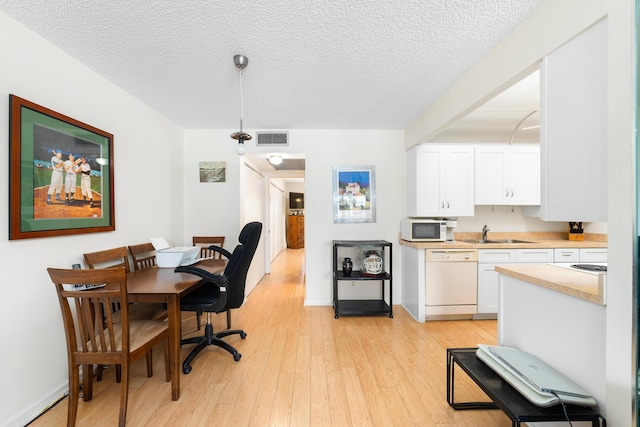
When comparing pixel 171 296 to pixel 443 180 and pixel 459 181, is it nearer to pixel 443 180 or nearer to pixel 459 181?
pixel 443 180

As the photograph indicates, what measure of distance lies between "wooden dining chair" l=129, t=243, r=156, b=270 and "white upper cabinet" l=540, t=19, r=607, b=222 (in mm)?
3311

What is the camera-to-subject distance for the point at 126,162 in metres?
2.58

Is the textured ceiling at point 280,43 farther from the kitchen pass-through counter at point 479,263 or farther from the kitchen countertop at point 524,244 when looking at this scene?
the kitchen pass-through counter at point 479,263

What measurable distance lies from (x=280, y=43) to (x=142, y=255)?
2526mm

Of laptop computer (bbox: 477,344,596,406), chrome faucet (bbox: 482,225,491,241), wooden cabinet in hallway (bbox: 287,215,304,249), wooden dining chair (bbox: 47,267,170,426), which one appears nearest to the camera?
laptop computer (bbox: 477,344,596,406)

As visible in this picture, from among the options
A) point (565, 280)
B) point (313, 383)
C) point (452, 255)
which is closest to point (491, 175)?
point (452, 255)

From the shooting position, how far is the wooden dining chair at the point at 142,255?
256cm

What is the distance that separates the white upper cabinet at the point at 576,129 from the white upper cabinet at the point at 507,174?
2.22m

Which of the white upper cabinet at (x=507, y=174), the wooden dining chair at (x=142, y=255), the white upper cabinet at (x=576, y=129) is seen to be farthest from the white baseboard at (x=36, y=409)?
the white upper cabinet at (x=507, y=174)

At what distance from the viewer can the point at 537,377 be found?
1.27 metres

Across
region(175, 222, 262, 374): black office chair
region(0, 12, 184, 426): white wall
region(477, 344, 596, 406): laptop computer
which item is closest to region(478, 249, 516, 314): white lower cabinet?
region(477, 344, 596, 406): laptop computer

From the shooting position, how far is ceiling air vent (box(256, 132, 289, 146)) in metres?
3.63

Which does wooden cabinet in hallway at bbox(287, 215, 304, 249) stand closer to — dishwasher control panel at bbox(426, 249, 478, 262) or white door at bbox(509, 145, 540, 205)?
dishwasher control panel at bbox(426, 249, 478, 262)

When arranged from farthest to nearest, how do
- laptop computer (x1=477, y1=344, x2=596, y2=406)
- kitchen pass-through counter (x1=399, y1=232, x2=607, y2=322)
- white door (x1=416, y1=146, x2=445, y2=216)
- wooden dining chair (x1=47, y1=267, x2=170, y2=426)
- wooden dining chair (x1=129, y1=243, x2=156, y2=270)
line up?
white door (x1=416, y1=146, x2=445, y2=216) < kitchen pass-through counter (x1=399, y1=232, x2=607, y2=322) < wooden dining chair (x1=129, y1=243, x2=156, y2=270) < wooden dining chair (x1=47, y1=267, x2=170, y2=426) < laptop computer (x1=477, y1=344, x2=596, y2=406)
